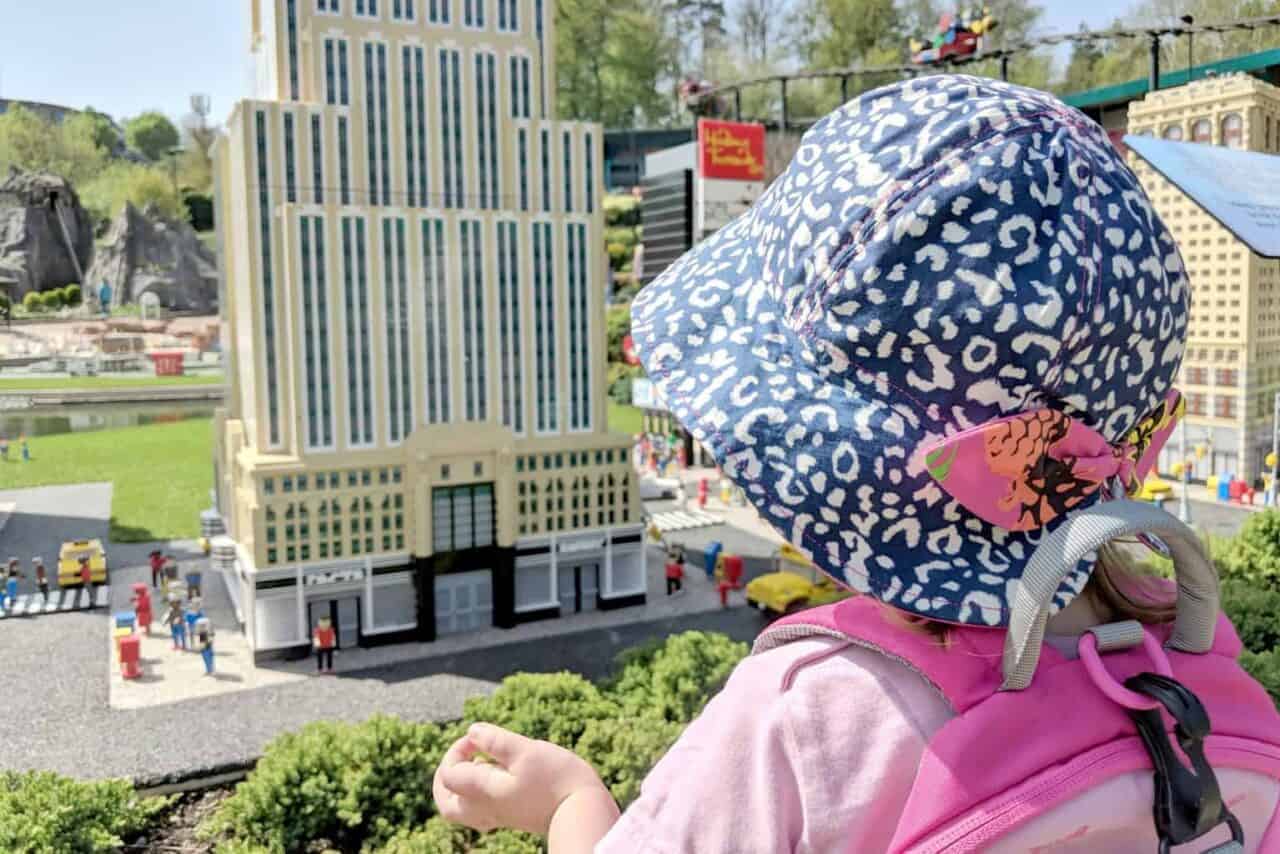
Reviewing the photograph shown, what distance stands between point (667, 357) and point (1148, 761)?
2.40 feet

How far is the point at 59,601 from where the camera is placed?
56.7ft

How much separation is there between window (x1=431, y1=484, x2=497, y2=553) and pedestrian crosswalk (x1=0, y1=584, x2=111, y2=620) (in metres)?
5.97

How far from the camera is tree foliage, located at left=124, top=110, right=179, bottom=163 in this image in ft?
40.3

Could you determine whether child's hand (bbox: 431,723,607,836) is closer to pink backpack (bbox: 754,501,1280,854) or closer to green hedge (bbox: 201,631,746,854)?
pink backpack (bbox: 754,501,1280,854)

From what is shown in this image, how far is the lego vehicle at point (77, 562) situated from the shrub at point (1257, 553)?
17.3 metres

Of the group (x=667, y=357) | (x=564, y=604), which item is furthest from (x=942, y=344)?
(x=564, y=604)

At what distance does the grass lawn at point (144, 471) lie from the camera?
73.2ft

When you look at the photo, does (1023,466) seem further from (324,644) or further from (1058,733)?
(324,644)

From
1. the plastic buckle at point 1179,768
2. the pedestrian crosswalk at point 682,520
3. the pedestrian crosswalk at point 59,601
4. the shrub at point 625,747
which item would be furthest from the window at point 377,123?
the plastic buckle at point 1179,768

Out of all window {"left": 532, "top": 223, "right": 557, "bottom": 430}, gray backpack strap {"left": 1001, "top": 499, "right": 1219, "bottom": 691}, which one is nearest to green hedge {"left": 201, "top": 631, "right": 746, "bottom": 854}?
gray backpack strap {"left": 1001, "top": 499, "right": 1219, "bottom": 691}

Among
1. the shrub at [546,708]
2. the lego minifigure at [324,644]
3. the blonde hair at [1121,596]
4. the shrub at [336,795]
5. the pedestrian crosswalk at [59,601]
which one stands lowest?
the lego minifigure at [324,644]

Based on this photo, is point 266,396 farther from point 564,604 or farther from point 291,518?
point 564,604

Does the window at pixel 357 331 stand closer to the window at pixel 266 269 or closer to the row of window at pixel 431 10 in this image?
the window at pixel 266 269

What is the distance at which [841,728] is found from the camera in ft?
3.68
